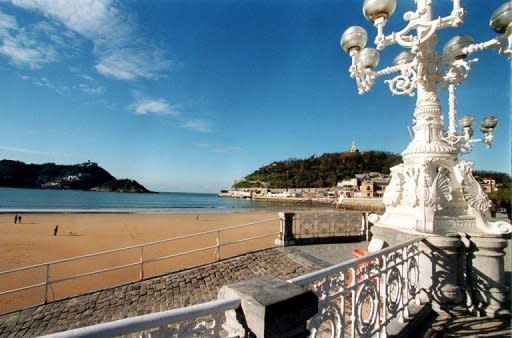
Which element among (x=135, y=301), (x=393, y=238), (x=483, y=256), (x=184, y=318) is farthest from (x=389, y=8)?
(x=135, y=301)

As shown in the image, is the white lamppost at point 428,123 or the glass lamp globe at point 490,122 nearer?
the white lamppost at point 428,123

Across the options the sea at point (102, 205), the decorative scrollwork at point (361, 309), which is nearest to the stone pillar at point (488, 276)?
the decorative scrollwork at point (361, 309)

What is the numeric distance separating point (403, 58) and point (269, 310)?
18.9ft

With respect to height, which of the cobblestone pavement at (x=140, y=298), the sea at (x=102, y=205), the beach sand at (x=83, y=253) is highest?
the cobblestone pavement at (x=140, y=298)

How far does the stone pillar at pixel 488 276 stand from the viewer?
3711 mm

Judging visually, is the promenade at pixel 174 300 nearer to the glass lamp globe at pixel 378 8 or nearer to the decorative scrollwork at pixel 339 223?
the decorative scrollwork at pixel 339 223

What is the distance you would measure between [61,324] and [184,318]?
242 inches

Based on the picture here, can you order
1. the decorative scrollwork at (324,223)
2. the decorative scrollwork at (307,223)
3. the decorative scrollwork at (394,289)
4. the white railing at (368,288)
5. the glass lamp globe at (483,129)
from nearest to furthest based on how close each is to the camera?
1. the white railing at (368,288)
2. the decorative scrollwork at (394,289)
3. the glass lamp globe at (483,129)
4. the decorative scrollwork at (307,223)
5. the decorative scrollwork at (324,223)

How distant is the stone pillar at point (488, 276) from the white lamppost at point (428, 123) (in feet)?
0.67

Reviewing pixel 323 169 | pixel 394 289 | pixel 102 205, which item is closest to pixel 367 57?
pixel 394 289

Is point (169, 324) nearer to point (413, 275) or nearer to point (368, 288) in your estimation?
point (368, 288)

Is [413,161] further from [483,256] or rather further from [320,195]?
[320,195]

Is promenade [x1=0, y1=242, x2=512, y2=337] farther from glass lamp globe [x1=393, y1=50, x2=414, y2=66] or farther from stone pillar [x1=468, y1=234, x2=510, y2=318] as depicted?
glass lamp globe [x1=393, y1=50, x2=414, y2=66]

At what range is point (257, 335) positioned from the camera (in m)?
1.49
